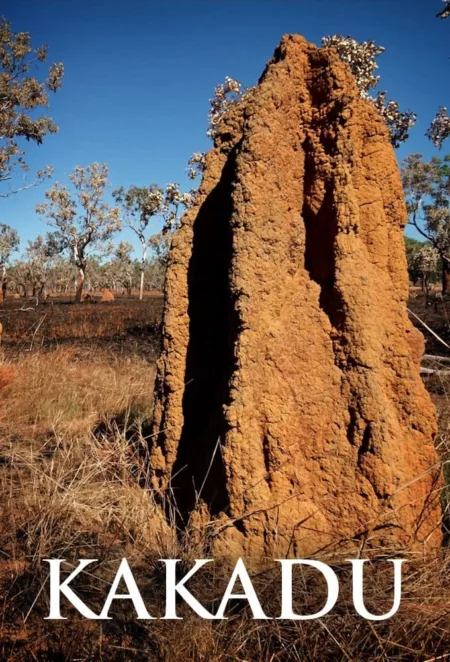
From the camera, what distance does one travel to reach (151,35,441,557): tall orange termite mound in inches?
88.9

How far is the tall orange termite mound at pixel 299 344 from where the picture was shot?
7.41 feet

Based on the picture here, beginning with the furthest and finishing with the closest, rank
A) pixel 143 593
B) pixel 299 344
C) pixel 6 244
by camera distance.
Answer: pixel 6 244, pixel 299 344, pixel 143 593

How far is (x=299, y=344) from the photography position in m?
2.45

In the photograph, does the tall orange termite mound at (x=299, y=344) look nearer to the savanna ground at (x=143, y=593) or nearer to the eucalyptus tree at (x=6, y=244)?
the savanna ground at (x=143, y=593)

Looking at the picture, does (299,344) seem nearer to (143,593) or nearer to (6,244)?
(143,593)

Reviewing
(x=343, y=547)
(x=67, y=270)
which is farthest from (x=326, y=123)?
(x=67, y=270)

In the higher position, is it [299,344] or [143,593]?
[299,344]

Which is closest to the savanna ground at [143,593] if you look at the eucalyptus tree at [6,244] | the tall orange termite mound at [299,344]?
the tall orange termite mound at [299,344]

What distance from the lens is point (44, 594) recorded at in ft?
6.76

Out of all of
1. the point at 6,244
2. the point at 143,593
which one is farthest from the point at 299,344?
the point at 6,244

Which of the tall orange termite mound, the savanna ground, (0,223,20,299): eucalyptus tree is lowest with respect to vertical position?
the savanna ground

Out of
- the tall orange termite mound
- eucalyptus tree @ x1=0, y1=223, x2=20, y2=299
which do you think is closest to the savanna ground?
the tall orange termite mound

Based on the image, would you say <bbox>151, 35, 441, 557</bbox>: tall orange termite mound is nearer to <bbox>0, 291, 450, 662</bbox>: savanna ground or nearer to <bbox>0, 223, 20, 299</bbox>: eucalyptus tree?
<bbox>0, 291, 450, 662</bbox>: savanna ground

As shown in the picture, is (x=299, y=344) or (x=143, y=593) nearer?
(x=143, y=593)
